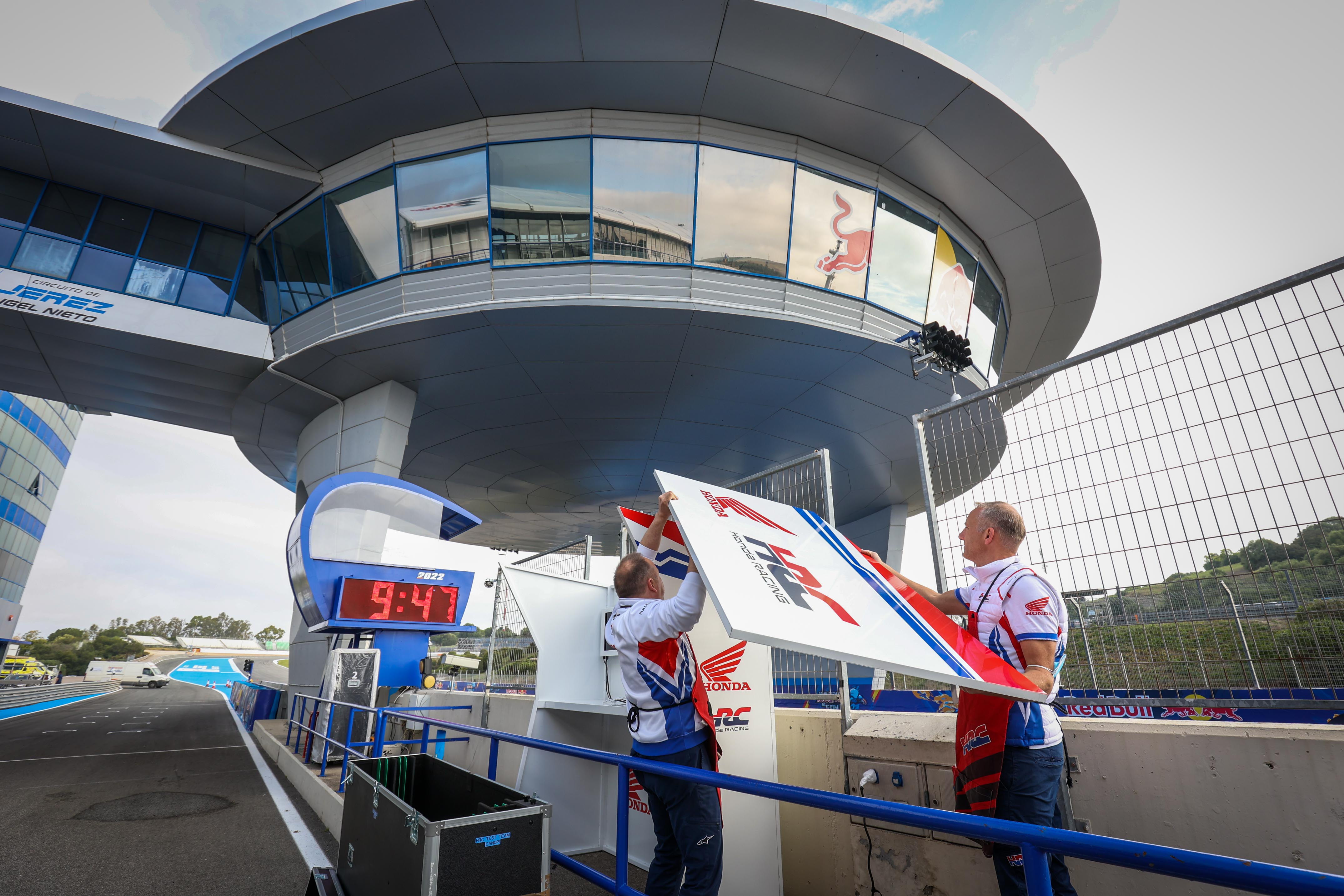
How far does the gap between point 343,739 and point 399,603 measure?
273cm

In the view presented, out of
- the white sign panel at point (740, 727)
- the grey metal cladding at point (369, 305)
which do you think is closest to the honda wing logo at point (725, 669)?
the white sign panel at point (740, 727)

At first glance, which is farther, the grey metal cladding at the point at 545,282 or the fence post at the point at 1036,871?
the grey metal cladding at the point at 545,282

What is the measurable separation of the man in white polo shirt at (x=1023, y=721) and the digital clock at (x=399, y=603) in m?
9.38

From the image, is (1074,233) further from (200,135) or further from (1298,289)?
(200,135)

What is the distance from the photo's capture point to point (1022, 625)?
98.4 inches

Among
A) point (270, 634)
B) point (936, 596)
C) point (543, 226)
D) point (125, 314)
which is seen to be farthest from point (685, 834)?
point (270, 634)

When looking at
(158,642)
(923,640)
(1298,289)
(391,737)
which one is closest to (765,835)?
(923,640)

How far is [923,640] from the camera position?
218 cm

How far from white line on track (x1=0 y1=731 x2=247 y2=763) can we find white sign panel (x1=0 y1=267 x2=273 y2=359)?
27.1 ft

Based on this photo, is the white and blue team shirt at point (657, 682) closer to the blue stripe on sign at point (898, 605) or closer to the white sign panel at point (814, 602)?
the white sign panel at point (814, 602)

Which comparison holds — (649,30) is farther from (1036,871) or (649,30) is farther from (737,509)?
Answer: (1036,871)

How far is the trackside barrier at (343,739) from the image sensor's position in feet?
20.7

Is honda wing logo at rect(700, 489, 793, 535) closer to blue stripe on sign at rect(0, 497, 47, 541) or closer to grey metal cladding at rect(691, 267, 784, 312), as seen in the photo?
grey metal cladding at rect(691, 267, 784, 312)

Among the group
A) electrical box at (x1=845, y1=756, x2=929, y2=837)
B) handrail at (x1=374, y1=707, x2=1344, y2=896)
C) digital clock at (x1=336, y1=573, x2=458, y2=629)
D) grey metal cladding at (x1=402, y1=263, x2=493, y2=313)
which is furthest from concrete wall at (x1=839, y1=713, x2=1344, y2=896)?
grey metal cladding at (x1=402, y1=263, x2=493, y2=313)
